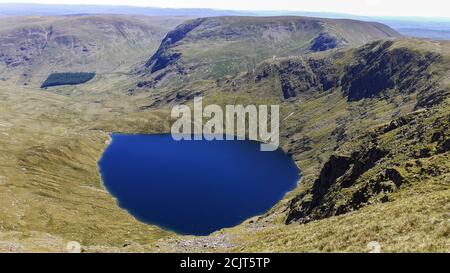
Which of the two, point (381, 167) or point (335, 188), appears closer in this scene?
point (381, 167)

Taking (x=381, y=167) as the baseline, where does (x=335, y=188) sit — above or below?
below

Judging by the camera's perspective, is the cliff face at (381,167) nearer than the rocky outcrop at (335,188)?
Yes

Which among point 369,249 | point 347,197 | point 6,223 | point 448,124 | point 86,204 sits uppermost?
point 369,249

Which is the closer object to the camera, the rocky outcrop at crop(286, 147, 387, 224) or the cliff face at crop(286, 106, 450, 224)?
the cliff face at crop(286, 106, 450, 224)

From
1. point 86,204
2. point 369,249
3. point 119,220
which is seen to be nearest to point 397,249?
point 369,249

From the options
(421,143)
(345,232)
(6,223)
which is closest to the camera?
(345,232)
